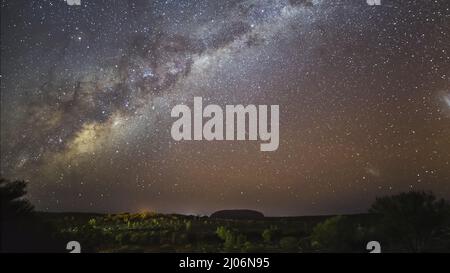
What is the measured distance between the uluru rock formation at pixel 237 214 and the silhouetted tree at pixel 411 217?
2.03 m

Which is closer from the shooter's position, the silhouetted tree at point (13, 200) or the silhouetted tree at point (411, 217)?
the silhouetted tree at point (13, 200)

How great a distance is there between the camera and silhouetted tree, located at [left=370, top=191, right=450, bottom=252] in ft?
32.3

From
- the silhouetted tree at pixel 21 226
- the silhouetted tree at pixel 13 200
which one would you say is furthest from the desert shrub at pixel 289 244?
the silhouetted tree at pixel 13 200

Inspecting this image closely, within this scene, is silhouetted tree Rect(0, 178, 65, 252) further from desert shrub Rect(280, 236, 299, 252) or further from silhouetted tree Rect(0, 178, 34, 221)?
desert shrub Rect(280, 236, 299, 252)

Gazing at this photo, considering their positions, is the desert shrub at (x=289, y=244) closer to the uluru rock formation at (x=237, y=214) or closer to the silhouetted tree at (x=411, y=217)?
the uluru rock formation at (x=237, y=214)

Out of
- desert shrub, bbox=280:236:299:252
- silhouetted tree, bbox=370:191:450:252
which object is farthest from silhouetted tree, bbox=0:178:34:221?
silhouetted tree, bbox=370:191:450:252

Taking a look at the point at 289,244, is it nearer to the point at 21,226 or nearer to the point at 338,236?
the point at 338,236

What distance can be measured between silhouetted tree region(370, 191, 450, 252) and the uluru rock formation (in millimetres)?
2033

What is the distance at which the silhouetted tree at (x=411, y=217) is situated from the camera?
9852 mm

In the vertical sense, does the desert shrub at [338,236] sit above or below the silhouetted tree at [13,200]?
below
